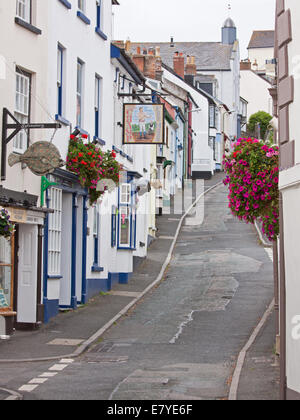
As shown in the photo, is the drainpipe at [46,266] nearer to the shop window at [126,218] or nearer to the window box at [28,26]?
the window box at [28,26]

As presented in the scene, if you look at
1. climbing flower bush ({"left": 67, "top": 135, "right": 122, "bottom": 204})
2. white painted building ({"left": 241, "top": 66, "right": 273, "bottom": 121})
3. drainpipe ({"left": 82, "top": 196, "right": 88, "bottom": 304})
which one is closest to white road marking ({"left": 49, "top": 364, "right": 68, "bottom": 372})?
climbing flower bush ({"left": 67, "top": 135, "right": 122, "bottom": 204})

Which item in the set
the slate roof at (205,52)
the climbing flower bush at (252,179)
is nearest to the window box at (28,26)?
the climbing flower bush at (252,179)

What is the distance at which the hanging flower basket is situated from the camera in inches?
687

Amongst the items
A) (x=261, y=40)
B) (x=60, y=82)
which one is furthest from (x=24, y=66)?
(x=261, y=40)

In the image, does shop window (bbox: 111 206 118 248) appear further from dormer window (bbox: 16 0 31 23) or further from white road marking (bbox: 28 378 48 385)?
white road marking (bbox: 28 378 48 385)

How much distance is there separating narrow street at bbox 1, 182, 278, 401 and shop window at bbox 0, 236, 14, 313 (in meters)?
2.18

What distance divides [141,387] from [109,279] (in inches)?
585

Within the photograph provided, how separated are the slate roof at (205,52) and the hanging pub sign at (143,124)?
63989mm

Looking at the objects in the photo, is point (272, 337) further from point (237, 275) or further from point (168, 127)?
point (168, 127)

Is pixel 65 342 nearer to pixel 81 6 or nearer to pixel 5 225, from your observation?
pixel 5 225

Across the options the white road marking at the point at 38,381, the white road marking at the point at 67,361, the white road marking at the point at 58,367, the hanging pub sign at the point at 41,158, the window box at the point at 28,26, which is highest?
the window box at the point at 28,26

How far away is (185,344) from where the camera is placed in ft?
63.0

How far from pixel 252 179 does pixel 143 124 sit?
1118cm

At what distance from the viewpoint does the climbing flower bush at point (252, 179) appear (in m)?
16.6
